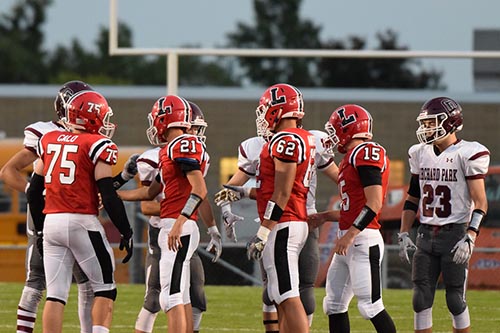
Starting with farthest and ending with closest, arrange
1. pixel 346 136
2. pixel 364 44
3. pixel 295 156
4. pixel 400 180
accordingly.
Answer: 1. pixel 364 44
2. pixel 400 180
3. pixel 346 136
4. pixel 295 156

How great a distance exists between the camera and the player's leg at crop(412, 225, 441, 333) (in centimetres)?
873

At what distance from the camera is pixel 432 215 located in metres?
8.81

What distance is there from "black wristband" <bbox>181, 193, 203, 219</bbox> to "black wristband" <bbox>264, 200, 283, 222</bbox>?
456mm

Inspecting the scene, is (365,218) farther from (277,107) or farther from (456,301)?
(456,301)

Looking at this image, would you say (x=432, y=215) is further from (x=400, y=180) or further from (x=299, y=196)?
(x=400, y=180)

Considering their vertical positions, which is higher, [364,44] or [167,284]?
[364,44]

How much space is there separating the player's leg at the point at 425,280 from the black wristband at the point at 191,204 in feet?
5.71

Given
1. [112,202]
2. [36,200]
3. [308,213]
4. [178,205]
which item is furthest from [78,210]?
[308,213]

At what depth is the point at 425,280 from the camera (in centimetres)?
874

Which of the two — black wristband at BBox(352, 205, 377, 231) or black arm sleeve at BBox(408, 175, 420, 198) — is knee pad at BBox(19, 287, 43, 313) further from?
black arm sleeve at BBox(408, 175, 420, 198)

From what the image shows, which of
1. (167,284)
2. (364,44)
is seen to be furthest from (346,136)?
(364,44)

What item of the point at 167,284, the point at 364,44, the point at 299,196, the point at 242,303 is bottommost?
the point at 242,303

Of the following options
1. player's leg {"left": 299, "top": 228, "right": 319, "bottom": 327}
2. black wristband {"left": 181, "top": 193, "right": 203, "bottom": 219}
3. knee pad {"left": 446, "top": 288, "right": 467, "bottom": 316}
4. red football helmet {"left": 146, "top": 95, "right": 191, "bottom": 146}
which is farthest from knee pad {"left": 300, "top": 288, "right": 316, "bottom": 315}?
red football helmet {"left": 146, "top": 95, "right": 191, "bottom": 146}

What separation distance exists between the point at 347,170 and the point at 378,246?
0.55 meters
